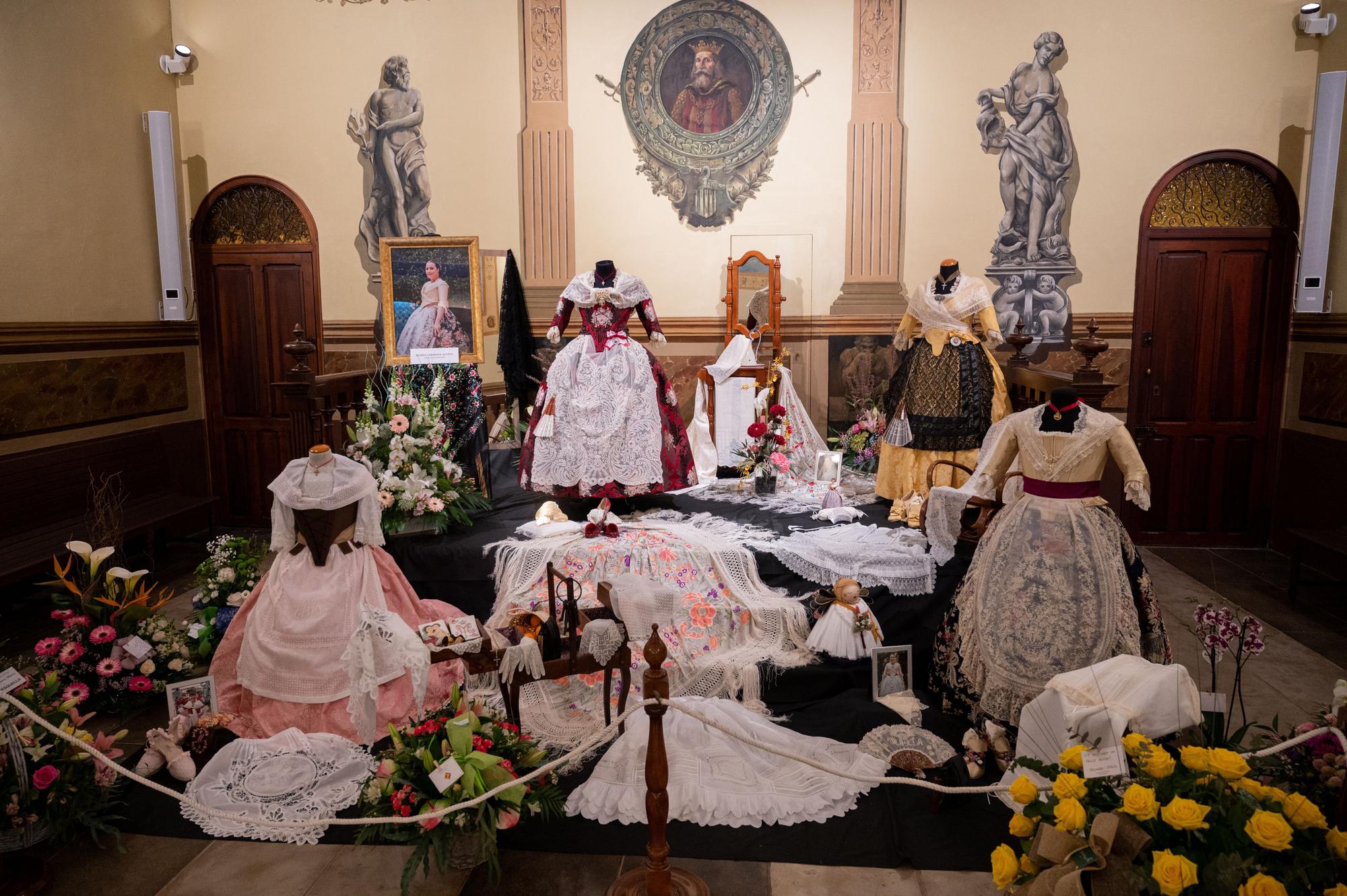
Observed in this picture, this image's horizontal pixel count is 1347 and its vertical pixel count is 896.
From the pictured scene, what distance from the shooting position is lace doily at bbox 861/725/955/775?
374 centimetres

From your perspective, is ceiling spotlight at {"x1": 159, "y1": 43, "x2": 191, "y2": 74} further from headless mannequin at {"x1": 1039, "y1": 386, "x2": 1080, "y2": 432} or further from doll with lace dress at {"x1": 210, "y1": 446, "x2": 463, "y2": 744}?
headless mannequin at {"x1": 1039, "y1": 386, "x2": 1080, "y2": 432}

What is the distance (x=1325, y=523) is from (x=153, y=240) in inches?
384

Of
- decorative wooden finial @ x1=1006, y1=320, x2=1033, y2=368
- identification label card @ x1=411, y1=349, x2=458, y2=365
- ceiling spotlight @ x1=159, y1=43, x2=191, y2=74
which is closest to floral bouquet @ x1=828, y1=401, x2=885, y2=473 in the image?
decorative wooden finial @ x1=1006, y1=320, x2=1033, y2=368

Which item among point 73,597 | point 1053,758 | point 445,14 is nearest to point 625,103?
point 445,14

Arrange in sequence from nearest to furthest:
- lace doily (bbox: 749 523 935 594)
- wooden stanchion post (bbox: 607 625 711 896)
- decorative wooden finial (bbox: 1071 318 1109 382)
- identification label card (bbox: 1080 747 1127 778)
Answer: identification label card (bbox: 1080 747 1127 778), wooden stanchion post (bbox: 607 625 711 896), lace doily (bbox: 749 523 935 594), decorative wooden finial (bbox: 1071 318 1109 382)

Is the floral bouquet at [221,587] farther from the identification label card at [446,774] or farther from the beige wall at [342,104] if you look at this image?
the beige wall at [342,104]

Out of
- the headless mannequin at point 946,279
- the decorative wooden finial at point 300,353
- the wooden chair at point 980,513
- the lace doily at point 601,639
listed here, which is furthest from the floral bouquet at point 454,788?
the headless mannequin at point 946,279

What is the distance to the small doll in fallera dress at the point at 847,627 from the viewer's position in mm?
4637

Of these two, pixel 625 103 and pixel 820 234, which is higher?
pixel 625 103

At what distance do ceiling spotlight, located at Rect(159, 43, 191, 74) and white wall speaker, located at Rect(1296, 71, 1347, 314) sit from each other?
30.0 ft

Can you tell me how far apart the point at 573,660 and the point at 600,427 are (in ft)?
6.98

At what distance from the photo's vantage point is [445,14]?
24.9 feet

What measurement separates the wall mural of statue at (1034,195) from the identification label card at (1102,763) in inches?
208

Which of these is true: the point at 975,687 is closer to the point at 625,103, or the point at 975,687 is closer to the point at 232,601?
the point at 232,601
